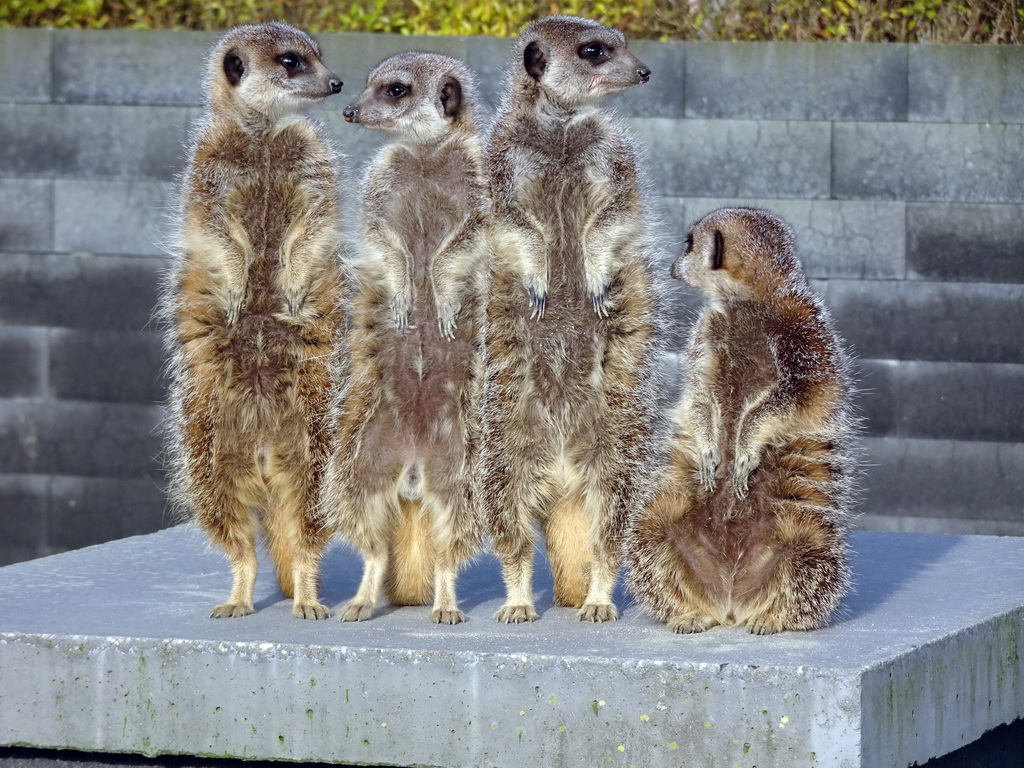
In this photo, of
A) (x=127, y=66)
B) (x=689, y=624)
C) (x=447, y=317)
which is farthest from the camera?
(x=127, y=66)

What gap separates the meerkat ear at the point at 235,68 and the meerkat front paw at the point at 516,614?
212 cm

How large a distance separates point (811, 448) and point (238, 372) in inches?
79.4

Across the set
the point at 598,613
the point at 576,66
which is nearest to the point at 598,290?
the point at 576,66

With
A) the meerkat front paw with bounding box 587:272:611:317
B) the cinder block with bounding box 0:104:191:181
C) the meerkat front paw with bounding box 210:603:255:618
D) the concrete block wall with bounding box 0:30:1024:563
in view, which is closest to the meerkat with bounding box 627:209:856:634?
the meerkat front paw with bounding box 587:272:611:317

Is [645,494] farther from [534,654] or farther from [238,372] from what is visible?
[238,372]

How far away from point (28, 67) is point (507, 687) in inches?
230

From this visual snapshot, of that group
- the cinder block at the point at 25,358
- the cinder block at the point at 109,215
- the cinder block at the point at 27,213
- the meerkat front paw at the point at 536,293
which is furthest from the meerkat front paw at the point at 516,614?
the cinder block at the point at 27,213

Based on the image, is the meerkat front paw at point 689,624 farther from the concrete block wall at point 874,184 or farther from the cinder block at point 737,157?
the cinder block at point 737,157

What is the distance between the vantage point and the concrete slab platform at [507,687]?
4520 millimetres

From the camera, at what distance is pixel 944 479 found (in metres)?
8.35

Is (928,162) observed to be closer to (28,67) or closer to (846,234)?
(846,234)

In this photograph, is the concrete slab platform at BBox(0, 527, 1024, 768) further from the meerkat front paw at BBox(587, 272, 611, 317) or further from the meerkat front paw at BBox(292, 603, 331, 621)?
the meerkat front paw at BBox(587, 272, 611, 317)

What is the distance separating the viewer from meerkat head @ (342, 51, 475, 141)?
5.55 meters

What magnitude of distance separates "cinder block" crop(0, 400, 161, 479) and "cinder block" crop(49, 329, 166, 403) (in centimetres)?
7
